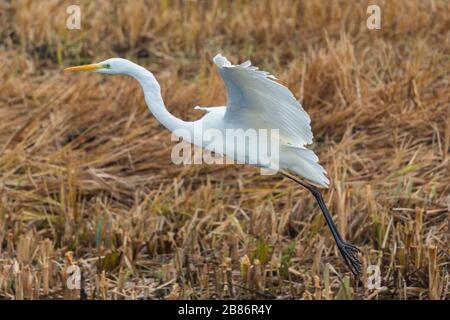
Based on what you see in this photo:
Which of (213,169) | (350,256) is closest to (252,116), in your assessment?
(350,256)

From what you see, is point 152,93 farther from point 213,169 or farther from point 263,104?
point 213,169

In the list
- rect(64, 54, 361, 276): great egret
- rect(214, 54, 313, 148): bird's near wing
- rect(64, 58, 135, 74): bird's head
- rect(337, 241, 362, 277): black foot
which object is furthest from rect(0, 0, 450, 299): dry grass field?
rect(64, 58, 135, 74): bird's head

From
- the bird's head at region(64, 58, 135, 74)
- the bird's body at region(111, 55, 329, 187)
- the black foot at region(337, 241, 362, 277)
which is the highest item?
the bird's head at region(64, 58, 135, 74)

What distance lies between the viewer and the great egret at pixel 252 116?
388 cm

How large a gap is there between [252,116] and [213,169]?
1532 millimetres

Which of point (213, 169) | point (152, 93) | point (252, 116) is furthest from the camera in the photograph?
point (213, 169)

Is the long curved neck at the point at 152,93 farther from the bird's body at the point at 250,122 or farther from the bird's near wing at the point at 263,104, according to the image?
the bird's near wing at the point at 263,104

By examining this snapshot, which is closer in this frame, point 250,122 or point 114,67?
point 114,67

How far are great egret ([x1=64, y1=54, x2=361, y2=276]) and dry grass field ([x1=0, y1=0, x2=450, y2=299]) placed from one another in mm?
395

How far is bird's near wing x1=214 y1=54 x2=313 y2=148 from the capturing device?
3.79 m

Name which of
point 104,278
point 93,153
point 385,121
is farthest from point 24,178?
point 385,121

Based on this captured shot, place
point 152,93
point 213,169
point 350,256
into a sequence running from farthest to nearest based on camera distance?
1. point 213,169
2. point 350,256
3. point 152,93

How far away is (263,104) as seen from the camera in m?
4.06

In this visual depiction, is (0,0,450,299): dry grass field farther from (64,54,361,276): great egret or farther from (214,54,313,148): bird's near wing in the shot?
(214,54,313,148): bird's near wing
